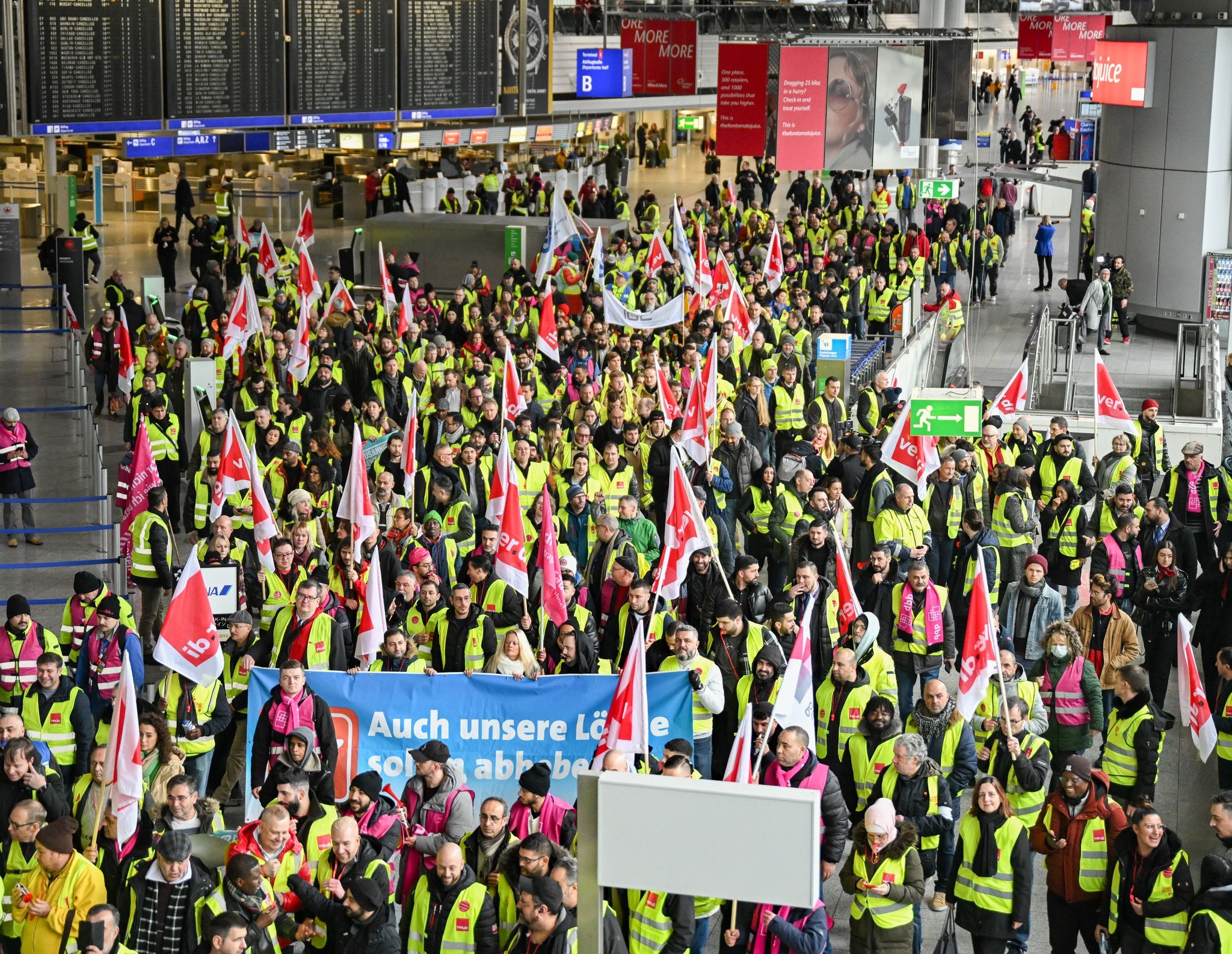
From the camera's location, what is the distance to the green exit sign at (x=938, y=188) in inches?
1109

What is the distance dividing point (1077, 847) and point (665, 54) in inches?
1292

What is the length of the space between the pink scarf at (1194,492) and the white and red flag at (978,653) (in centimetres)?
554

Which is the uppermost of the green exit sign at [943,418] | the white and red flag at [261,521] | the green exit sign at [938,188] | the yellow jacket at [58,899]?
the green exit sign at [938,188]

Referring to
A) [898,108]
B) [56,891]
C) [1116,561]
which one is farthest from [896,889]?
[898,108]

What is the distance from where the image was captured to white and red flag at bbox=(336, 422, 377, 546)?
13.7m

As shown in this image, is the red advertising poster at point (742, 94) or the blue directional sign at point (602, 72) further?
the blue directional sign at point (602, 72)

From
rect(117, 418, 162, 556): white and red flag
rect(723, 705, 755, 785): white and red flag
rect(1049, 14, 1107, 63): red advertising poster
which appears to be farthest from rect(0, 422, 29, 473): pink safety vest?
rect(1049, 14, 1107, 63): red advertising poster

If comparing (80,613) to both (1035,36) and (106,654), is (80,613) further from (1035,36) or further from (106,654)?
(1035,36)

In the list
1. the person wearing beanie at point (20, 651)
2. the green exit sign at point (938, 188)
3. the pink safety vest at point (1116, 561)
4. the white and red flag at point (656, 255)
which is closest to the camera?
the person wearing beanie at point (20, 651)

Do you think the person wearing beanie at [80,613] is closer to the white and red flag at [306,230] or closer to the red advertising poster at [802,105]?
the white and red flag at [306,230]

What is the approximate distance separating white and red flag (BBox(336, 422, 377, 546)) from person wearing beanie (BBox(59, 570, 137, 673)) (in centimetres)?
237

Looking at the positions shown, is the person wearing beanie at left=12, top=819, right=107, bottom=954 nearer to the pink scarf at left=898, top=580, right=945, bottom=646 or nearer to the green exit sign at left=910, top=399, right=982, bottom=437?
the pink scarf at left=898, top=580, right=945, bottom=646

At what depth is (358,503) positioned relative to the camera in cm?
1377

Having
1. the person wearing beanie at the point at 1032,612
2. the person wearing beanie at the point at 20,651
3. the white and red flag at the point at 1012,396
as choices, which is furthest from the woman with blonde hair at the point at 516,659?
the white and red flag at the point at 1012,396
